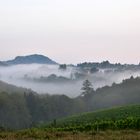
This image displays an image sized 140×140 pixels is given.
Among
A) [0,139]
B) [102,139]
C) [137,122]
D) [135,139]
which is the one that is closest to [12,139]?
[0,139]

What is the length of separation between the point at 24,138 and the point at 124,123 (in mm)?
18220

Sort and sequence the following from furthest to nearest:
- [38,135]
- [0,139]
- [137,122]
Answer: [137,122] → [38,135] → [0,139]

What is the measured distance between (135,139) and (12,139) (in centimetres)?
865

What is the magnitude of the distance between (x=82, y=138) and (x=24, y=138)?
425cm

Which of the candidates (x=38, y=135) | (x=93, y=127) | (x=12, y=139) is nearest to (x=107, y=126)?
(x=93, y=127)

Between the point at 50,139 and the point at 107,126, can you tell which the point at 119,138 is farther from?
the point at 107,126

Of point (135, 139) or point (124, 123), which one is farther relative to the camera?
point (124, 123)

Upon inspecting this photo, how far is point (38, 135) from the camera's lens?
1419 inches

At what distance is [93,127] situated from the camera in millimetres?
51094

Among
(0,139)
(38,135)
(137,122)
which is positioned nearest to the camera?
(0,139)

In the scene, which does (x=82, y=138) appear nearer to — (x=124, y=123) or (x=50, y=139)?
(x=50, y=139)

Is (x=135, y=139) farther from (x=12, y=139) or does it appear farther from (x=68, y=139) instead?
(x=12, y=139)

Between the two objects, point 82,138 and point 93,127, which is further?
point 93,127

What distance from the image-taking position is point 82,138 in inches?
1310
